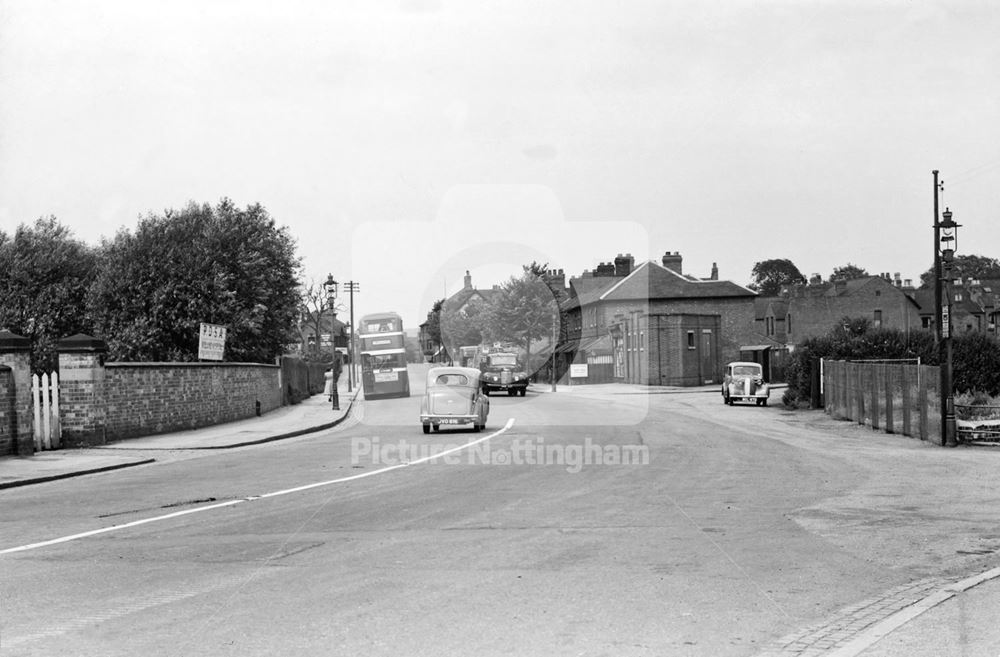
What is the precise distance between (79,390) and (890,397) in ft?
63.6

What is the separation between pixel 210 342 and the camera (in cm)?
3067

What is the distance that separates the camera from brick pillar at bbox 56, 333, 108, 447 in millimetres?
21016

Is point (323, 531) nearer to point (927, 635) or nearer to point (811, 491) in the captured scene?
point (927, 635)

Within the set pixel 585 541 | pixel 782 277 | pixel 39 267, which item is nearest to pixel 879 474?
pixel 585 541

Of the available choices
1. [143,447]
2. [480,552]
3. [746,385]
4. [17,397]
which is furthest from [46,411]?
[746,385]

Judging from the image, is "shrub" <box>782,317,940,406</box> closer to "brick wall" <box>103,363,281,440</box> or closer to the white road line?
"brick wall" <box>103,363,281,440</box>

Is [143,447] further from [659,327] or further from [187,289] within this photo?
[659,327]

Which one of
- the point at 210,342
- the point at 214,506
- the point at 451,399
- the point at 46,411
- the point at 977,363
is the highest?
the point at 210,342

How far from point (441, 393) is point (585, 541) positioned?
15.4m

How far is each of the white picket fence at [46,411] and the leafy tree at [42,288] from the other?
1486 inches

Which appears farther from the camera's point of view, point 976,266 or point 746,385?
point 976,266

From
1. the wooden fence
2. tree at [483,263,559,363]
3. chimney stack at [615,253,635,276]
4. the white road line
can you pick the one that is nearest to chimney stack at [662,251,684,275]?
chimney stack at [615,253,635,276]

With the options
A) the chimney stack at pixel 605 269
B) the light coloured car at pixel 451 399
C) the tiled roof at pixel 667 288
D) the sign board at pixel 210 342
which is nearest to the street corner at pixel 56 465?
the light coloured car at pixel 451 399

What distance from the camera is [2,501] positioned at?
1323 cm
